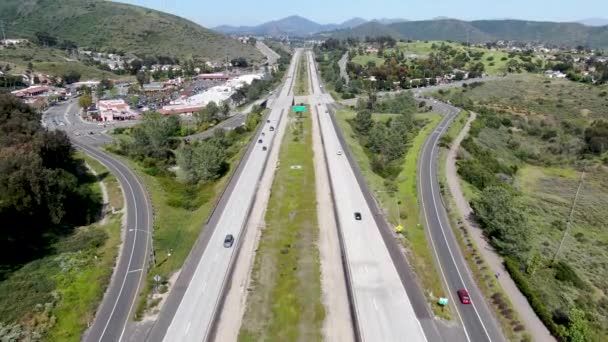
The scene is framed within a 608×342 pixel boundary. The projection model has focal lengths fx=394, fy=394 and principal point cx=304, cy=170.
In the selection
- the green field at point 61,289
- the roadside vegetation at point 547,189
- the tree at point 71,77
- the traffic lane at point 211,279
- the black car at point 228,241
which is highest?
the tree at point 71,77

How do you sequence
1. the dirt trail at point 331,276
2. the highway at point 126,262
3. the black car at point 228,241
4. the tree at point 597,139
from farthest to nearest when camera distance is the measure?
the tree at point 597,139 < the black car at point 228,241 < the highway at point 126,262 < the dirt trail at point 331,276

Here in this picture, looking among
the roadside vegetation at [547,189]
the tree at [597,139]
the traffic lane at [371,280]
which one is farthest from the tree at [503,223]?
the tree at [597,139]

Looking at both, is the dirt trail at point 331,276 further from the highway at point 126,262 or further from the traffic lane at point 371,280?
the highway at point 126,262

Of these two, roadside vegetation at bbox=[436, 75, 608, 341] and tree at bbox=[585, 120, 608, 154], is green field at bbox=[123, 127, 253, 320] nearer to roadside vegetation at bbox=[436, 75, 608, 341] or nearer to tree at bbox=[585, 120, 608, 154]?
roadside vegetation at bbox=[436, 75, 608, 341]

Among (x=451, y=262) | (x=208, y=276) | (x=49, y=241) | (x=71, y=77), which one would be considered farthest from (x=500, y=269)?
(x=71, y=77)

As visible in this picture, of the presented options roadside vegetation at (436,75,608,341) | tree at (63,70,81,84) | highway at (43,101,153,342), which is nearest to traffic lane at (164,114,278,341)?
highway at (43,101,153,342)

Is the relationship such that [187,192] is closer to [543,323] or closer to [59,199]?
[59,199]

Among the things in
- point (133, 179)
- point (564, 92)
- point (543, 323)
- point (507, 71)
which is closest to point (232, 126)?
point (133, 179)
